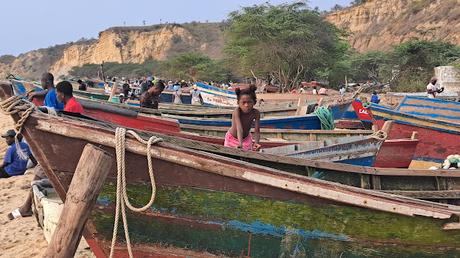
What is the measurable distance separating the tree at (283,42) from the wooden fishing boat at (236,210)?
25.8 meters

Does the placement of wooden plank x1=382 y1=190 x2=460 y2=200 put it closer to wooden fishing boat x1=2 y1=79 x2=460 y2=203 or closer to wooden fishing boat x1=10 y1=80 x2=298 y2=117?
wooden fishing boat x1=2 y1=79 x2=460 y2=203

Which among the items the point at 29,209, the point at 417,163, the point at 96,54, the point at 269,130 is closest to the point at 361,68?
the point at 417,163

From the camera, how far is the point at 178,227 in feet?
12.1

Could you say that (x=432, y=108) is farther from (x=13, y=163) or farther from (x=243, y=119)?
(x=13, y=163)

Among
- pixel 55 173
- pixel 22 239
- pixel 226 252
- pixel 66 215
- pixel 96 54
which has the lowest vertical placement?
pixel 22 239

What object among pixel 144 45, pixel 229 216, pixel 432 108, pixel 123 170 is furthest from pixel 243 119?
pixel 144 45

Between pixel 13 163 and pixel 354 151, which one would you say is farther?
pixel 13 163

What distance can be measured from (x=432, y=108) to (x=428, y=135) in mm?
2074

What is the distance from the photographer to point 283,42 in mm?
29172

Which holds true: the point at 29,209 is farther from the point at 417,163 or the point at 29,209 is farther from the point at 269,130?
the point at 417,163

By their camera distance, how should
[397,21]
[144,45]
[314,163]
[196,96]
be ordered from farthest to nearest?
[144,45], [397,21], [196,96], [314,163]

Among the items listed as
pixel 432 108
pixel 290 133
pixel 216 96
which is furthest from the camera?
pixel 216 96

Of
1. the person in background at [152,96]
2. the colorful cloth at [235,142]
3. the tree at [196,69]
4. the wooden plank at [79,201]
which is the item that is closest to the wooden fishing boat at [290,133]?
the person in background at [152,96]

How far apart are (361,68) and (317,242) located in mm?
37463
